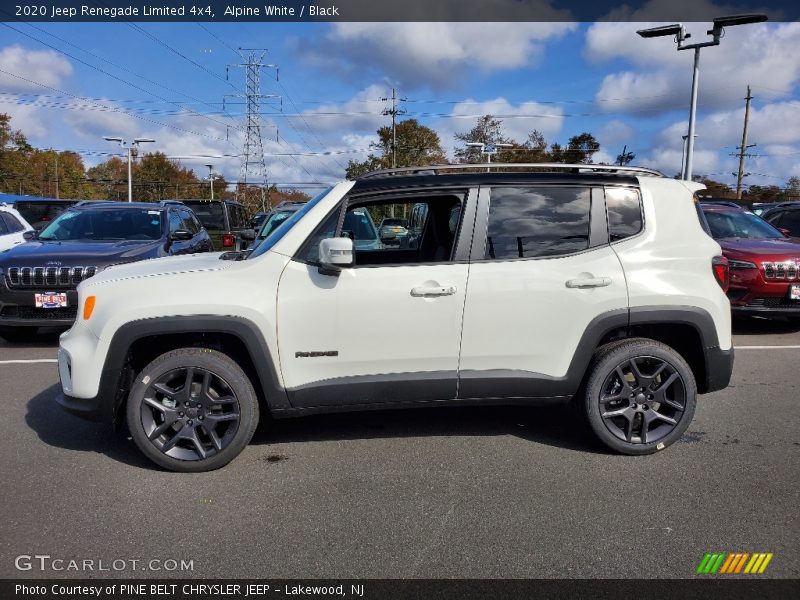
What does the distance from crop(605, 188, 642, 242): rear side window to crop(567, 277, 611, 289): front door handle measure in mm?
313

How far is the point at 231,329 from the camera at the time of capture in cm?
368

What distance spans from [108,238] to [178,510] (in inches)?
238

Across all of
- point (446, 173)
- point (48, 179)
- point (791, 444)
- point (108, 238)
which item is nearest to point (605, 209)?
point (446, 173)

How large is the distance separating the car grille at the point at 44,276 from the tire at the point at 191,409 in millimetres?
3897

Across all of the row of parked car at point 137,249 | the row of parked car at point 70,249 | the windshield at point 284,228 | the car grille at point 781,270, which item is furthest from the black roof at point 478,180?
the car grille at point 781,270

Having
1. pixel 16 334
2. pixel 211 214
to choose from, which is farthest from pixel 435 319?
pixel 211 214

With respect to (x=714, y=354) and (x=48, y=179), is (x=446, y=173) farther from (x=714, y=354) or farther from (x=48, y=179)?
(x=48, y=179)

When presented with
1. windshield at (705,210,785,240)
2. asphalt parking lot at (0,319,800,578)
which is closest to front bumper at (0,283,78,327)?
asphalt parking lot at (0,319,800,578)

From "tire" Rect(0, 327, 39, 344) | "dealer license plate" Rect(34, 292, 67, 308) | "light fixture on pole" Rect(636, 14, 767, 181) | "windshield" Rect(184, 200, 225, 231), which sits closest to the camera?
"dealer license plate" Rect(34, 292, 67, 308)

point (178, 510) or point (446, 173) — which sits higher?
point (446, 173)

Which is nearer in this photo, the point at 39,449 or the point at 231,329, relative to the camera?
Answer: the point at 231,329

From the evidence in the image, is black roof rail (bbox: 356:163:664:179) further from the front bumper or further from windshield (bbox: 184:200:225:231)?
windshield (bbox: 184:200:225:231)

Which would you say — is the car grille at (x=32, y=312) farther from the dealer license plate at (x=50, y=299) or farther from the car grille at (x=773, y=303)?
the car grille at (x=773, y=303)

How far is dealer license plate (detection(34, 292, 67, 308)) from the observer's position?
22.7 feet
